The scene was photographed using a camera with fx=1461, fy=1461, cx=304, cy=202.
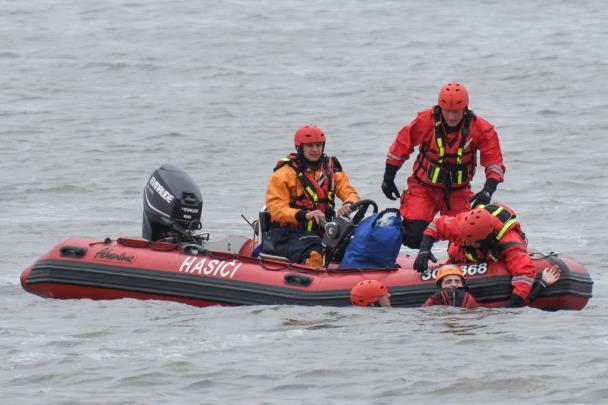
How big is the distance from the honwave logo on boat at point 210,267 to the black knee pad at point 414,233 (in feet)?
4.19

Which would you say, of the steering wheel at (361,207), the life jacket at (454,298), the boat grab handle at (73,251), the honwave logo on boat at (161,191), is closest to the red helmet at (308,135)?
the steering wheel at (361,207)

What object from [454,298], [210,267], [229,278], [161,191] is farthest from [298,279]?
[161,191]

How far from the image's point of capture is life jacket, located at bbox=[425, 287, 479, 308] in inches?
387

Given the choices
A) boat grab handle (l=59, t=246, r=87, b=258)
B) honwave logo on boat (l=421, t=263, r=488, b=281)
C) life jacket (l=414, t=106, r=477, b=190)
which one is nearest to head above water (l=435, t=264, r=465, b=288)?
honwave logo on boat (l=421, t=263, r=488, b=281)

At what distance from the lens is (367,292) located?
32.7ft

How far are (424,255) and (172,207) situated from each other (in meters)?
2.31

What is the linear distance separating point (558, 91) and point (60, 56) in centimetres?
841

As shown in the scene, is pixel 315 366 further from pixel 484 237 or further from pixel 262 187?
pixel 262 187

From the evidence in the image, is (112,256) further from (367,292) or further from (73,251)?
(367,292)

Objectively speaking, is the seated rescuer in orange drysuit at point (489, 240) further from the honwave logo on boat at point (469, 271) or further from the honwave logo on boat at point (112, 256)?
the honwave logo on boat at point (112, 256)

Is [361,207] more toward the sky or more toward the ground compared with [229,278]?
more toward the sky

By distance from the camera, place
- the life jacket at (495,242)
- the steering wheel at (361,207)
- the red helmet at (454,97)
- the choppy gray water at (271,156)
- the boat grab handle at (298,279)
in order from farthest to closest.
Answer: the steering wheel at (361,207) < the red helmet at (454,97) < the boat grab handle at (298,279) < the life jacket at (495,242) < the choppy gray water at (271,156)

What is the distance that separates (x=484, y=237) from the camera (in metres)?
9.88

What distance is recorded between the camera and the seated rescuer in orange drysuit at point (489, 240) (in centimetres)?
982
